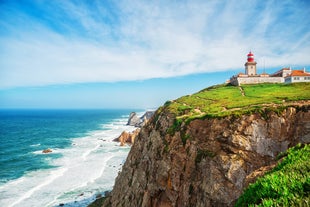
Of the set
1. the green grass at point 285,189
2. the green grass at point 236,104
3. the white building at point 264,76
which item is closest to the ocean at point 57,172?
the green grass at point 236,104

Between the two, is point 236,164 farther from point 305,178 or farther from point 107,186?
point 107,186

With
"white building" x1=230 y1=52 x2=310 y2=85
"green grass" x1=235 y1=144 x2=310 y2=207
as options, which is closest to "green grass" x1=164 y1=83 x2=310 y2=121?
"white building" x1=230 y1=52 x2=310 y2=85

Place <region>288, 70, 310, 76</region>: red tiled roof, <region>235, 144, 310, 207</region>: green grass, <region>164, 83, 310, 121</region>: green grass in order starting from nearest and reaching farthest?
<region>235, 144, 310, 207</region>: green grass
<region>164, 83, 310, 121</region>: green grass
<region>288, 70, 310, 76</region>: red tiled roof

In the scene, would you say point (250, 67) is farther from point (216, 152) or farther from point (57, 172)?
point (57, 172)

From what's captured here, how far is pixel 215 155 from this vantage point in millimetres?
17062

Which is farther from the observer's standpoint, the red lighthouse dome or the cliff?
the red lighthouse dome

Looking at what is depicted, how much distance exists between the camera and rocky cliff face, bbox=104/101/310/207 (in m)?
15.8

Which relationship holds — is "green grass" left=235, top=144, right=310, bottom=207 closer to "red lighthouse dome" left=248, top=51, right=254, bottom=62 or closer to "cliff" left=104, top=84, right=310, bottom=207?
"cliff" left=104, top=84, right=310, bottom=207

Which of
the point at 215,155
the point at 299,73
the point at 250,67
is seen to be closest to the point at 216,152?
the point at 215,155

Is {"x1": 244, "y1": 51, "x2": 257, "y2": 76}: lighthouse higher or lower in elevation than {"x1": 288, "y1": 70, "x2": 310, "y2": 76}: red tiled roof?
higher

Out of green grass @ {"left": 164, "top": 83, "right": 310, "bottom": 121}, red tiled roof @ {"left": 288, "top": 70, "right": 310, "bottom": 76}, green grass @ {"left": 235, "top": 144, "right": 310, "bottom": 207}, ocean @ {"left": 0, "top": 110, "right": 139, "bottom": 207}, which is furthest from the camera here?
red tiled roof @ {"left": 288, "top": 70, "right": 310, "bottom": 76}

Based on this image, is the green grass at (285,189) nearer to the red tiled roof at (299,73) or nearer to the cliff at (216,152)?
the cliff at (216,152)

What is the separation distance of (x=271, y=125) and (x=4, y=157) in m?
65.0

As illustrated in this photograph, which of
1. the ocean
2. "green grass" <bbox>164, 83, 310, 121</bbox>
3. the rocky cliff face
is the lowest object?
the ocean
